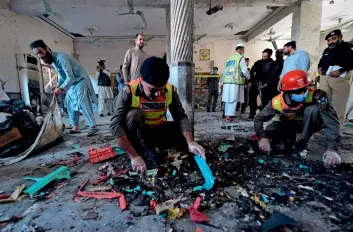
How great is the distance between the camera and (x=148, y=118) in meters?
2.01

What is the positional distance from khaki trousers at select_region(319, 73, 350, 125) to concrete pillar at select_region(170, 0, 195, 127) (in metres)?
2.34

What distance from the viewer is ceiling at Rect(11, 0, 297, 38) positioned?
19.7 feet

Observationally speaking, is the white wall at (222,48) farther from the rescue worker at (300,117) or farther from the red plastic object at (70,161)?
the red plastic object at (70,161)

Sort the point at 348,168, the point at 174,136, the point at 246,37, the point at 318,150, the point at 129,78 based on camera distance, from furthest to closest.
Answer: the point at 246,37 < the point at 129,78 < the point at 318,150 < the point at 174,136 < the point at 348,168

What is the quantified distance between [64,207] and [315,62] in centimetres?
639

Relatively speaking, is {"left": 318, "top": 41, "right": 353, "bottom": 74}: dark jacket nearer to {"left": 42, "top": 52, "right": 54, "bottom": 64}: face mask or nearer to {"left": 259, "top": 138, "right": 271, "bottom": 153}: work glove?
{"left": 259, "top": 138, "right": 271, "bottom": 153}: work glove

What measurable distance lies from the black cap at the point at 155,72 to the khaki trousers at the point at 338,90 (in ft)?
10.1

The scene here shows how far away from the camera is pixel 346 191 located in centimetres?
155

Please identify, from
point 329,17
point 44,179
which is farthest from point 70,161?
point 329,17

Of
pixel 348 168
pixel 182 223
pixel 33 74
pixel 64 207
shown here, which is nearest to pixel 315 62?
pixel 348 168

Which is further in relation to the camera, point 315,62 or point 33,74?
point 33,74

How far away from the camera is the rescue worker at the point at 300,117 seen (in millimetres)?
2043

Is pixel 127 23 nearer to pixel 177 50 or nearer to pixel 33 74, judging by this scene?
pixel 33 74

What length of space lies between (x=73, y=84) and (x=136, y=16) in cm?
576
